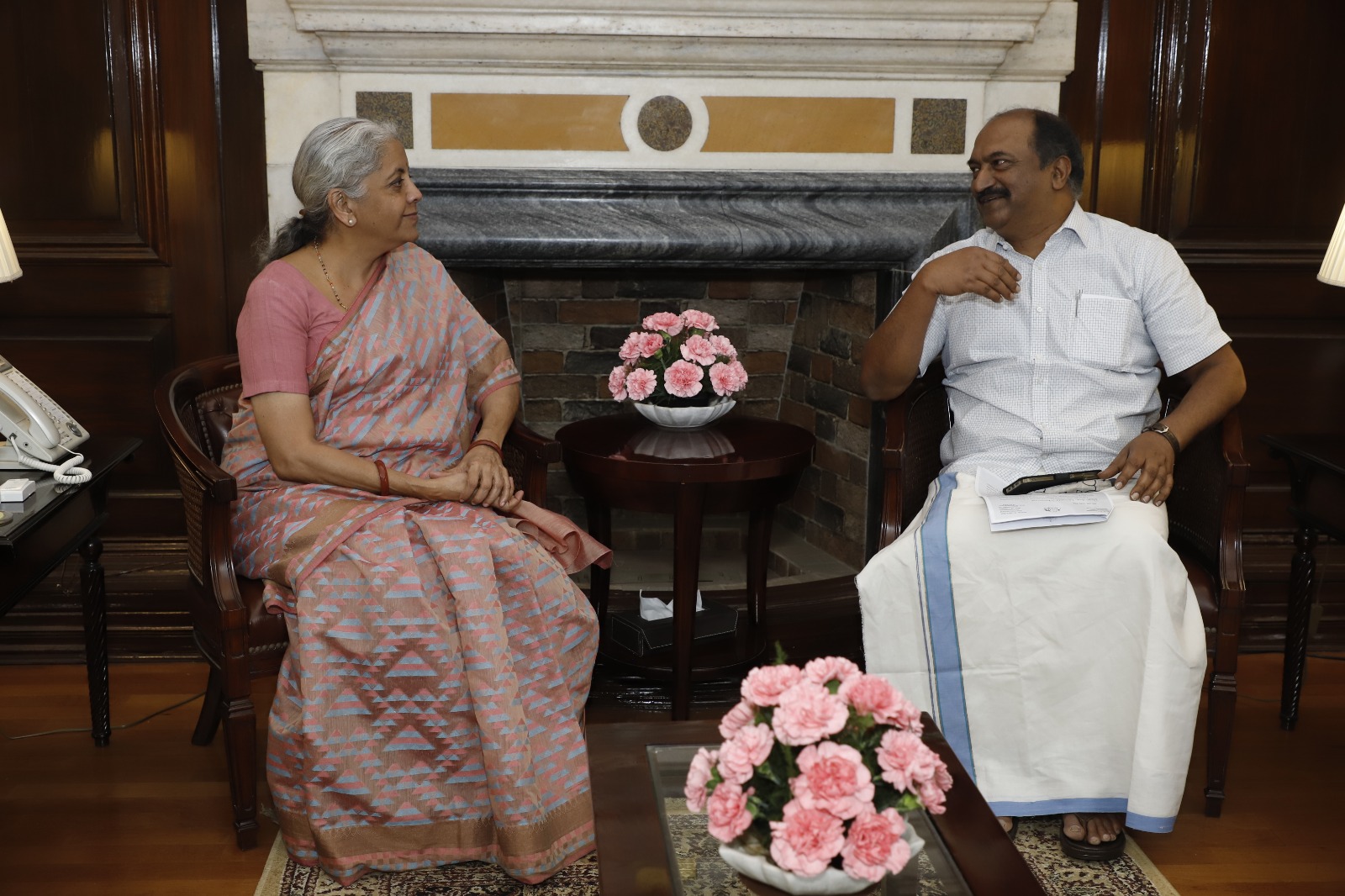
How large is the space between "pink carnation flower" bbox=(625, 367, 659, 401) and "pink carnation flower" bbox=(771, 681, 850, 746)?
1603 mm

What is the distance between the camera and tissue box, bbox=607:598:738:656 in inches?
125

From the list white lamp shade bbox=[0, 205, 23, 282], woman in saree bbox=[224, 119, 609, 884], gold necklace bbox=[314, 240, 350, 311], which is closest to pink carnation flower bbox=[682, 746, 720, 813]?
woman in saree bbox=[224, 119, 609, 884]

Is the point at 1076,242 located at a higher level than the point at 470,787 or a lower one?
higher

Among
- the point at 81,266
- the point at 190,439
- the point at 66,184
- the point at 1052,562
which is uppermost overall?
the point at 66,184

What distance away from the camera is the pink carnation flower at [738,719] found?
152cm

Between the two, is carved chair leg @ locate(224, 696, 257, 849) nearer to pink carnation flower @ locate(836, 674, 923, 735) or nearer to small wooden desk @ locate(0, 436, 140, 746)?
small wooden desk @ locate(0, 436, 140, 746)

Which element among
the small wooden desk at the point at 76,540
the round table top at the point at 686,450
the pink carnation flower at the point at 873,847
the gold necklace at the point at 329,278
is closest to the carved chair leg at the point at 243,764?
Result: the small wooden desk at the point at 76,540

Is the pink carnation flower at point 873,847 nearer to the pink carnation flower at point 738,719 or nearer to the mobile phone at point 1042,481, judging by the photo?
the pink carnation flower at point 738,719

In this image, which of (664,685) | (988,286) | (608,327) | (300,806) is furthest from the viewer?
(608,327)

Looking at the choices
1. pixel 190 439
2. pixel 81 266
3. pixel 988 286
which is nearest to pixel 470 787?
pixel 190 439

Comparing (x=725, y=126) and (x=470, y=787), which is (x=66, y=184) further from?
(x=470, y=787)

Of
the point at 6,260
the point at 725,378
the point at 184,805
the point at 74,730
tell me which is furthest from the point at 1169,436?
the point at 74,730

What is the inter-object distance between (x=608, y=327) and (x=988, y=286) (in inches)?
63.3

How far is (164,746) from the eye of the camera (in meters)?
2.88
